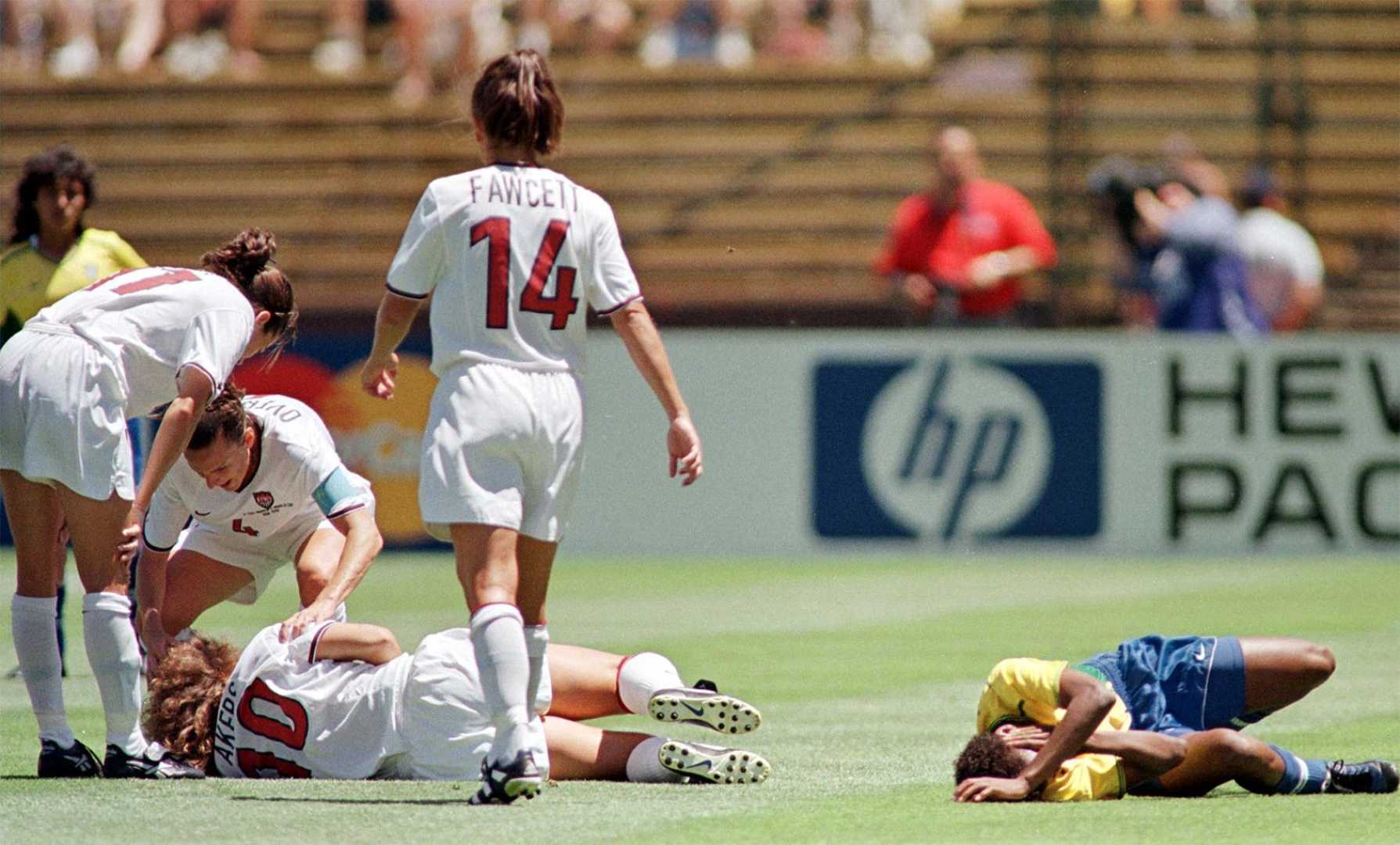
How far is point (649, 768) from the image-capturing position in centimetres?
662

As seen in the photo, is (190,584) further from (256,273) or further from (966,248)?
(966,248)

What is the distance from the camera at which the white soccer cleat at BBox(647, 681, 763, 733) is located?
6.40 m

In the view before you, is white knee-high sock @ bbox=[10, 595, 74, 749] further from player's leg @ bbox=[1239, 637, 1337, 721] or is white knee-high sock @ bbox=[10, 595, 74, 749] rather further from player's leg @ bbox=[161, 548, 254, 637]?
player's leg @ bbox=[1239, 637, 1337, 721]

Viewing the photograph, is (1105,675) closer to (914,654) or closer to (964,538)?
(914,654)

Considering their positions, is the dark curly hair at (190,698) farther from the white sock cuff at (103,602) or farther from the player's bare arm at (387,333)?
the player's bare arm at (387,333)

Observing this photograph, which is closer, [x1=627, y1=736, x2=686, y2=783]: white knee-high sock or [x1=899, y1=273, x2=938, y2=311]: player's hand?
[x1=627, y1=736, x2=686, y2=783]: white knee-high sock

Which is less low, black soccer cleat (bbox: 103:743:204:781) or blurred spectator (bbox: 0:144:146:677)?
blurred spectator (bbox: 0:144:146:677)

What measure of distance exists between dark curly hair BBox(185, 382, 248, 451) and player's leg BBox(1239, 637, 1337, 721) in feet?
11.1

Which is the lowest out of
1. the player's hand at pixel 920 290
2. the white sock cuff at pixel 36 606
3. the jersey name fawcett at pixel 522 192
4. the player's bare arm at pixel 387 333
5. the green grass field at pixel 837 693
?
the green grass field at pixel 837 693

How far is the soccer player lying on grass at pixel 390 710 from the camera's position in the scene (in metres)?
6.42

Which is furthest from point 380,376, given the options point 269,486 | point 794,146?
point 794,146

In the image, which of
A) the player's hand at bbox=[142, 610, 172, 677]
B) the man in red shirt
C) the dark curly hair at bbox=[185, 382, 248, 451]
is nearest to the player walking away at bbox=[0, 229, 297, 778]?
the dark curly hair at bbox=[185, 382, 248, 451]

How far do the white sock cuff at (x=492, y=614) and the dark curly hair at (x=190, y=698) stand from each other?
3.83 feet

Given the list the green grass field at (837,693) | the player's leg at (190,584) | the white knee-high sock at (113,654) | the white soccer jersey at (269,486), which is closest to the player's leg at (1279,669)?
the green grass field at (837,693)
